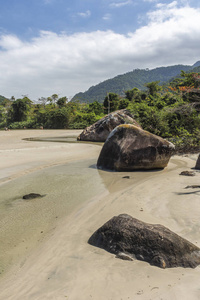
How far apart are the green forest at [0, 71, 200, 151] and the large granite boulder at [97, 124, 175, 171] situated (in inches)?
127

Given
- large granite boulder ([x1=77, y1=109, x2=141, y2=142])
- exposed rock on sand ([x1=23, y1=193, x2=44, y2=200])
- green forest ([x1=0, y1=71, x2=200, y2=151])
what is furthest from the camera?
large granite boulder ([x1=77, y1=109, x2=141, y2=142])

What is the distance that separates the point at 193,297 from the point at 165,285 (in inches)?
12.8

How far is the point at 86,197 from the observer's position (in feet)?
20.8

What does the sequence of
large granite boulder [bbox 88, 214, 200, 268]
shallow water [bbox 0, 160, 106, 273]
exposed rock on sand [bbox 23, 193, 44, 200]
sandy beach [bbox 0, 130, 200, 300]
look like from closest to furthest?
sandy beach [bbox 0, 130, 200, 300], large granite boulder [bbox 88, 214, 200, 268], shallow water [bbox 0, 160, 106, 273], exposed rock on sand [bbox 23, 193, 44, 200]

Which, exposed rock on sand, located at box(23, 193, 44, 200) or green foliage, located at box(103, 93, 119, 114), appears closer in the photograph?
exposed rock on sand, located at box(23, 193, 44, 200)

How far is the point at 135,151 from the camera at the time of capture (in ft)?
30.3

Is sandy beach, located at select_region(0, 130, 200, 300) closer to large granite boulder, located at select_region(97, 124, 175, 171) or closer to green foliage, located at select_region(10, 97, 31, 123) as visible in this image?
large granite boulder, located at select_region(97, 124, 175, 171)

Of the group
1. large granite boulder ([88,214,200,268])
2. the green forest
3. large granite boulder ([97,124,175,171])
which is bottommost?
large granite boulder ([88,214,200,268])

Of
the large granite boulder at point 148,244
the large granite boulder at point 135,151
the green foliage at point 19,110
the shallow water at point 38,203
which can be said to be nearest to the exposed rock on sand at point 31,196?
the shallow water at point 38,203

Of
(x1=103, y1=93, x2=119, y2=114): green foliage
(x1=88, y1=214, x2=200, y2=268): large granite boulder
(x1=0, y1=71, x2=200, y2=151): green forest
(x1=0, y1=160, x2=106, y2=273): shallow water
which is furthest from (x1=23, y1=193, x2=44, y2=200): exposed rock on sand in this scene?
(x1=103, y1=93, x2=119, y2=114): green foliage

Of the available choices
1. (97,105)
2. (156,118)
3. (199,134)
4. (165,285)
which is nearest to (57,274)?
(165,285)

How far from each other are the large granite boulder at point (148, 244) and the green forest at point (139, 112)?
30.6 ft

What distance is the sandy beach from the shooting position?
2607 millimetres

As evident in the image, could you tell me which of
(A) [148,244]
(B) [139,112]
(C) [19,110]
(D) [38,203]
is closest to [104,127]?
(B) [139,112]
